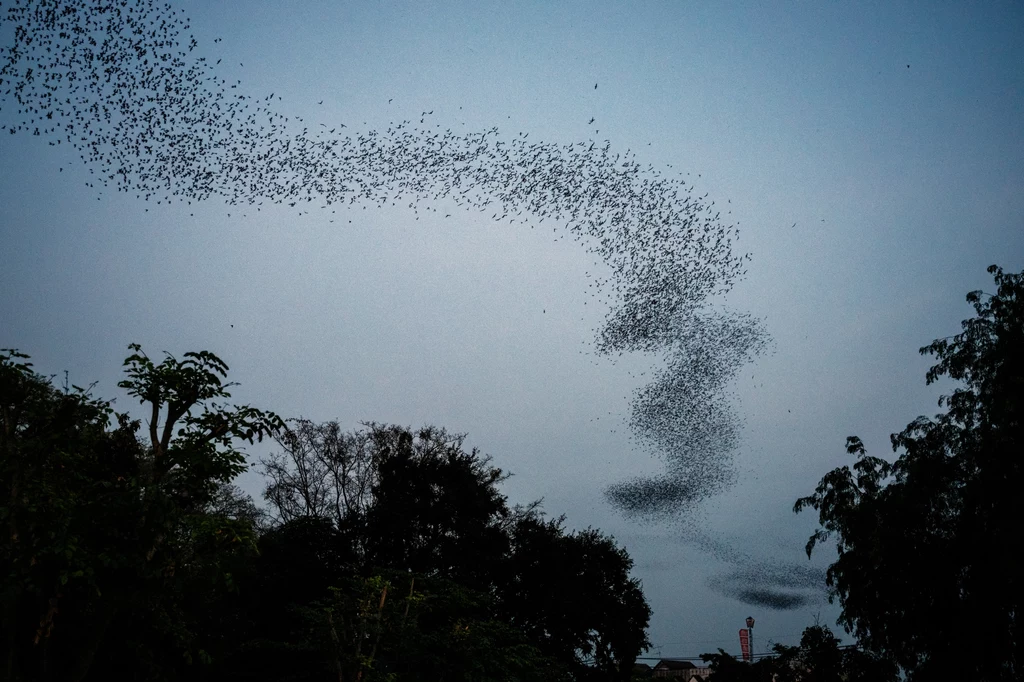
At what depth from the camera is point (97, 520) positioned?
9.11 metres

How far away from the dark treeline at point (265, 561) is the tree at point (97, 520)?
29mm

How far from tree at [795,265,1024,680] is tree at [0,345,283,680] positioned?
1823 centimetres

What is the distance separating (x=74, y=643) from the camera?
10.6 m

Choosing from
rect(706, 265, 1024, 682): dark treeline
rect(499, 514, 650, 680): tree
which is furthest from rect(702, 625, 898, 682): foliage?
rect(499, 514, 650, 680): tree

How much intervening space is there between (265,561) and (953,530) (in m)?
21.2

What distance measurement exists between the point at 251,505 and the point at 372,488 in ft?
20.6

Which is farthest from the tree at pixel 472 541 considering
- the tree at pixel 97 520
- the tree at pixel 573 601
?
the tree at pixel 97 520

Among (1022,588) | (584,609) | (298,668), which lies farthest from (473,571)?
(1022,588)

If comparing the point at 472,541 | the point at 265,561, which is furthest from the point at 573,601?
the point at 265,561

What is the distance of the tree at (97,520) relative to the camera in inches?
354

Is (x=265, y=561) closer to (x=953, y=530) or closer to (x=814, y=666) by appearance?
(x=814, y=666)

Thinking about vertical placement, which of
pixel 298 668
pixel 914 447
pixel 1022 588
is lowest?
pixel 298 668

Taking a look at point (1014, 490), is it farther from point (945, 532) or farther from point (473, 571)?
point (473, 571)

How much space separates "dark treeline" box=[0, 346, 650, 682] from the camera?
9.30 meters
